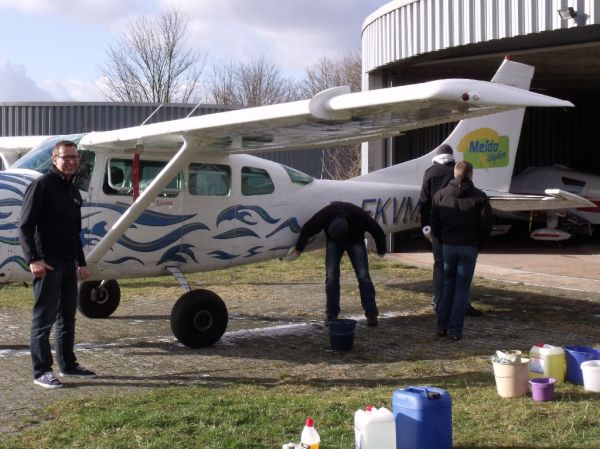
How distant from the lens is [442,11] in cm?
1402

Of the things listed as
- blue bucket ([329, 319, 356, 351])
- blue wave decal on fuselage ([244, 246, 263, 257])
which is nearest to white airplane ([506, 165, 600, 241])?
blue wave decal on fuselage ([244, 246, 263, 257])

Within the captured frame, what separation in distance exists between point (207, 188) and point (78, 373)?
2.52 m

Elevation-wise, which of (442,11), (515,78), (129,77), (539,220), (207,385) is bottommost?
(207,385)

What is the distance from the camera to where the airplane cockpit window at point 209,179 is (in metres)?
7.93

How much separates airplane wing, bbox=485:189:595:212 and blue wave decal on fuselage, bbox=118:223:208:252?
13.9 feet

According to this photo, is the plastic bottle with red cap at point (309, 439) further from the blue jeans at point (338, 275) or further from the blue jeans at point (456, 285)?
the blue jeans at point (338, 275)

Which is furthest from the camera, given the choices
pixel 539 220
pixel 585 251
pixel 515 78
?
pixel 539 220

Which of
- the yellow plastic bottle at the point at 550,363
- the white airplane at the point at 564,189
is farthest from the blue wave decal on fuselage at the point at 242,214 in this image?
the white airplane at the point at 564,189

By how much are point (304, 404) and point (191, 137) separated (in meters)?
2.92

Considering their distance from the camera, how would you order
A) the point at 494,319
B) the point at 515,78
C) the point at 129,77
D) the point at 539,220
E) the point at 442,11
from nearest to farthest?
the point at 494,319 < the point at 515,78 < the point at 442,11 < the point at 539,220 < the point at 129,77

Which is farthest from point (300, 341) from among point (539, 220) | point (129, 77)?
point (129, 77)

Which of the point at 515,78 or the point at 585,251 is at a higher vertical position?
the point at 515,78

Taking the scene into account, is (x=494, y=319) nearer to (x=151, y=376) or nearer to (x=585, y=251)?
(x=151, y=376)

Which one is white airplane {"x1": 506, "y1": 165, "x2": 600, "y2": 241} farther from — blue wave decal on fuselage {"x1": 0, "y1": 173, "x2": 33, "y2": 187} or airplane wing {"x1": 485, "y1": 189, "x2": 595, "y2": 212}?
blue wave decal on fuselage {"x1": 0, "y1": 173, "x2": 33, "y2": 187}
